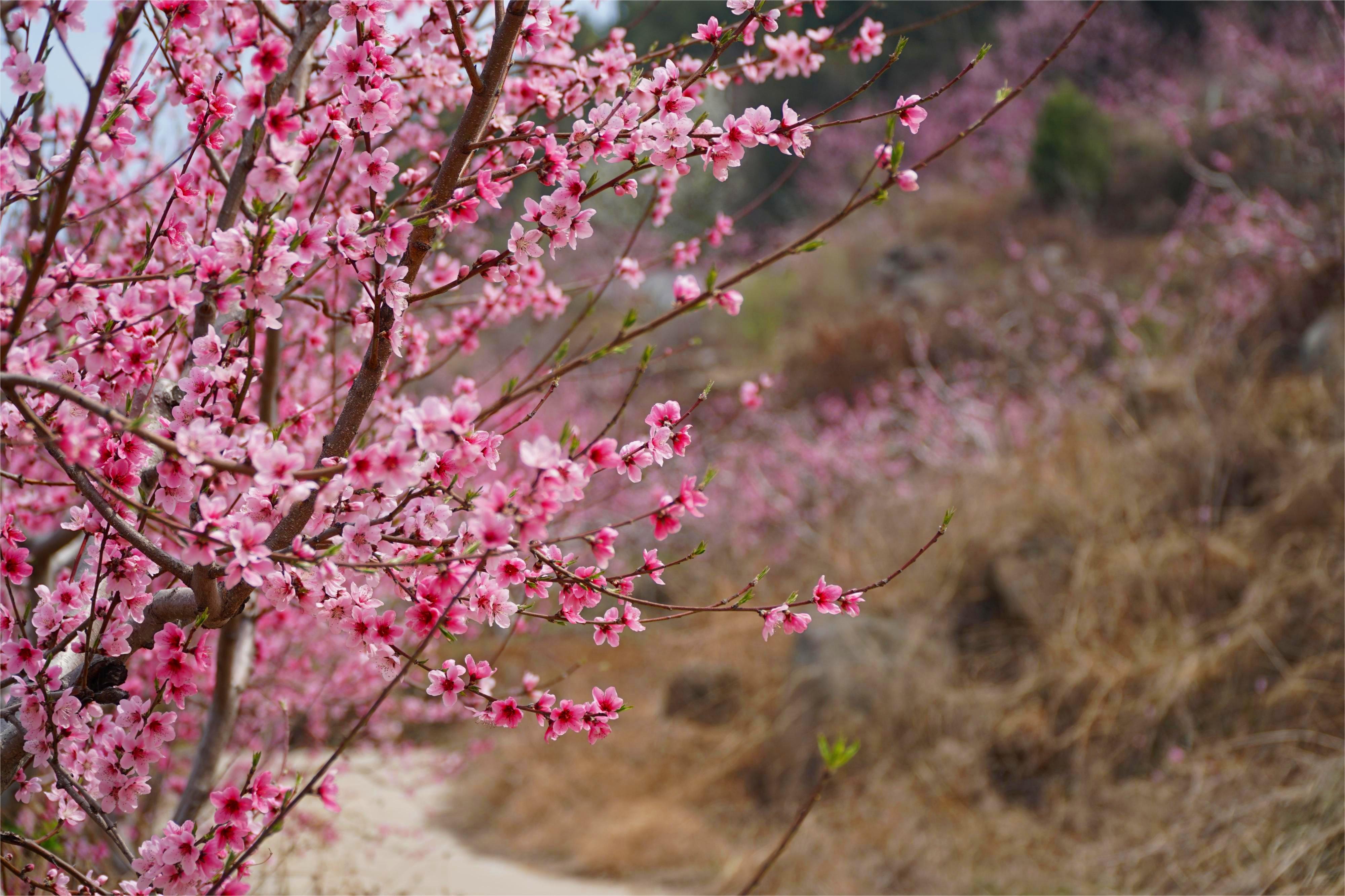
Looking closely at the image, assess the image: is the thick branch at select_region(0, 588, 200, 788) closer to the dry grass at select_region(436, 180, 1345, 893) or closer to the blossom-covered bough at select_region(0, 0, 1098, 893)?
the blossom-covered bough at select_region(0, 0, 1098, 893)

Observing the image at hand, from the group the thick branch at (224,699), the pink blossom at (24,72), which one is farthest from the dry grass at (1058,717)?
the pink blossom at (24,72)

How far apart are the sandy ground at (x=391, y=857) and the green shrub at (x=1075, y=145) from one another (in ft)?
40.9

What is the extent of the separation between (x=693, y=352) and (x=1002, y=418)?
297 inches

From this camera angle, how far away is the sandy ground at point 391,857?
3.96 m

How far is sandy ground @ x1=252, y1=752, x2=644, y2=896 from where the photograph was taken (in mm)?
3957

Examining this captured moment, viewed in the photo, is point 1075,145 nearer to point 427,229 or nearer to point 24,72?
point 427,229

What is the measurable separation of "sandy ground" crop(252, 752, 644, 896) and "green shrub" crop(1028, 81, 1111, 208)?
1247cm

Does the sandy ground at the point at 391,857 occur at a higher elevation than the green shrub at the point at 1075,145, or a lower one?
lower

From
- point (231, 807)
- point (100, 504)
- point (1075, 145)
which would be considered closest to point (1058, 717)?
point (231, 807)

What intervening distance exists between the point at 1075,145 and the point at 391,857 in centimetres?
1334

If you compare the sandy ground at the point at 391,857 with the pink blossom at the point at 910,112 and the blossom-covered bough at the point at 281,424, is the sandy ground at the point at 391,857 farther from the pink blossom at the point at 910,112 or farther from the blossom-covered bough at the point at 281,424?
the pink blossom at the point at 910,112

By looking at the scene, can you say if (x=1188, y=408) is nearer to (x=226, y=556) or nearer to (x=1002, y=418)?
(x=1002, y=418)

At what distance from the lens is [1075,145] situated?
13.6 m

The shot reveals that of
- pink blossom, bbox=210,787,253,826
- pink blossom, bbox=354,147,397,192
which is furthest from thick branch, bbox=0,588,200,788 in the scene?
pink blossom, bbox=354,147,397,192
